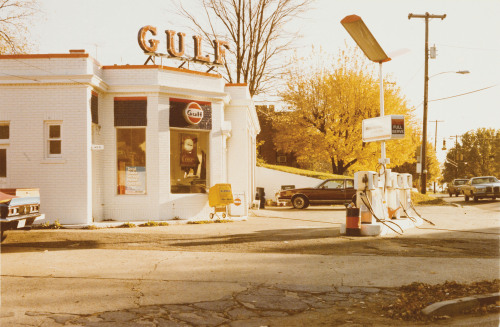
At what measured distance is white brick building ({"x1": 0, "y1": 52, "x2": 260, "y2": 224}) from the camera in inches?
575

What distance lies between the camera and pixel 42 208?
14.5 meters

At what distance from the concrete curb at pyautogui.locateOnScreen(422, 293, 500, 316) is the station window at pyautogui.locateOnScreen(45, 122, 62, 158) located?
11635 mm

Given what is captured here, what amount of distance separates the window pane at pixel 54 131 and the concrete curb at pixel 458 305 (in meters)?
11.8

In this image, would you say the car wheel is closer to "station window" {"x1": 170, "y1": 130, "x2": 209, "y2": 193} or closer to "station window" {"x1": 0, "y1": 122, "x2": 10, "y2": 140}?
"station window" {"x1": 170, "y1": 130, "x2": 209, "y2": 193}

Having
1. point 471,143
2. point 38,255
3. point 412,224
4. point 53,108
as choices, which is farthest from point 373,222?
point 471,143

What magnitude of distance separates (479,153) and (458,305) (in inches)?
3300

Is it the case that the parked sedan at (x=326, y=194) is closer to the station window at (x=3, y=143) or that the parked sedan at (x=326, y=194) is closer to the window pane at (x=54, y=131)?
the window pane at (x=54, y=131)

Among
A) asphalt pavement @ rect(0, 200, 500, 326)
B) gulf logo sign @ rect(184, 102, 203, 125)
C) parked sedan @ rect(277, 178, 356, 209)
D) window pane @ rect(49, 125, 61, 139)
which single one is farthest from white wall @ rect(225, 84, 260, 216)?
asphalt pavement @ rect(0, 200, 500, 326)

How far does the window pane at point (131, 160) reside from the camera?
641 inches

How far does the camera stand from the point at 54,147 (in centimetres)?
1483

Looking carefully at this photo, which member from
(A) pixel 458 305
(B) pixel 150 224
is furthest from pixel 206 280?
(B) pixel 150 224

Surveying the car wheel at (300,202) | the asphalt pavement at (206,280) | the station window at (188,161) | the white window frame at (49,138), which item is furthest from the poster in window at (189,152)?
the car wheel at (300,202)

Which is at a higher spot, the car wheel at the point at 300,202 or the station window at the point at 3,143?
the station window at the point at 3,143

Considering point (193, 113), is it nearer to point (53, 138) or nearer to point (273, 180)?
point (53, 138)
